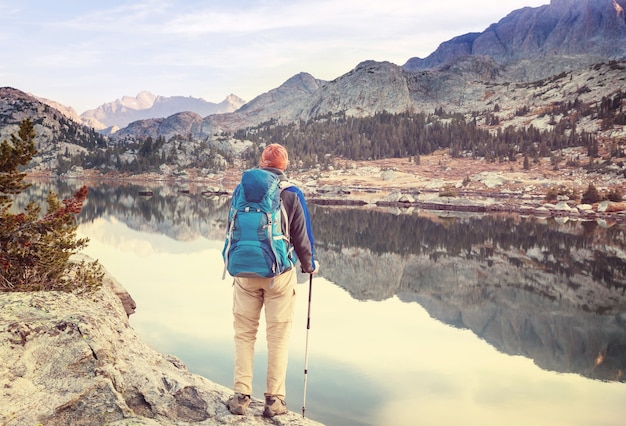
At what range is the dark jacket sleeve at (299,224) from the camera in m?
6.53

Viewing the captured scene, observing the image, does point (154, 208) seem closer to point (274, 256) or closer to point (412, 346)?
point (412, 346)

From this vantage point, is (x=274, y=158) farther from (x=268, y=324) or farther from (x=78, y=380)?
(x=78, y=380)

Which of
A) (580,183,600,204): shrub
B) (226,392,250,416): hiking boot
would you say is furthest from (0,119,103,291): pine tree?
(580,183,600,204): shrub

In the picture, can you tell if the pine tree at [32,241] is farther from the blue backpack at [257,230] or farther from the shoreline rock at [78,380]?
the blue backpack at [257,230]

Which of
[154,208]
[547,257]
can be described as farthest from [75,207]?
→ [154,208]

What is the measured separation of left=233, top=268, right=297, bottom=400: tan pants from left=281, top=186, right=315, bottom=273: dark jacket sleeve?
256mm

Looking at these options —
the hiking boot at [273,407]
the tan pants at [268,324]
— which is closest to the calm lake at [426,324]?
the hiking boot at [273,407]

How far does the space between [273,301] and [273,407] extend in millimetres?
1248

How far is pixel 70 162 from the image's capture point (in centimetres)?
16200

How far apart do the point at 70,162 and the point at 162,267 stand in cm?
15442

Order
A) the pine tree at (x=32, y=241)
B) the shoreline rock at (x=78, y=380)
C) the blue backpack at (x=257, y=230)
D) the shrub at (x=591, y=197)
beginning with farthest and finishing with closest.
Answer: the shrub at (x=591, y=197) < the pine tree at (x=32, y=241) < the blue backpack at (x=257, y=230) < the shoreline rock at (x=78, y=380)

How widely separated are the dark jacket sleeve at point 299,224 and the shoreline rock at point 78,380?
1961 millimetres

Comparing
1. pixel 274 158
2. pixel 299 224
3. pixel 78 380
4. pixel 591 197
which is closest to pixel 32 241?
pixel 78 380

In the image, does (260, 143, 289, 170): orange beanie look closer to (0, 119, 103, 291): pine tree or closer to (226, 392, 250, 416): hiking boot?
(226, 392, 250, 416): hiking boot
